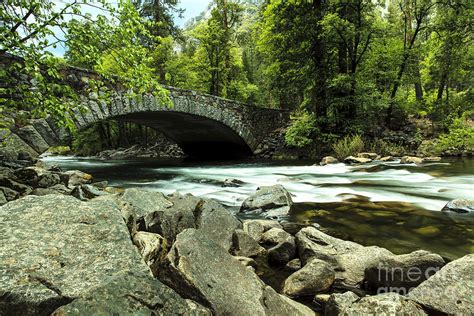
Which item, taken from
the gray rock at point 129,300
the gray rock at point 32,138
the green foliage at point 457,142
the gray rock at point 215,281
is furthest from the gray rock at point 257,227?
the green foliage at point 457,142

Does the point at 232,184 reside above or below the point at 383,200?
above

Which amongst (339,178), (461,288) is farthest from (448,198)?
(461,288)

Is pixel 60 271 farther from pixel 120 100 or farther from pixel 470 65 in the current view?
pixel 470 65

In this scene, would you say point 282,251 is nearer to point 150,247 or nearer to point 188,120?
point 150,247

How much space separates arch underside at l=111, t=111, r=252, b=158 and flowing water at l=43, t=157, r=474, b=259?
564 centimetres

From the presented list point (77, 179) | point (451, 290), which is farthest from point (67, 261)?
point (77, 179)

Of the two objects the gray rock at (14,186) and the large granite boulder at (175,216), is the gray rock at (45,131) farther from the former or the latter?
the large granite boulder at (175,216)

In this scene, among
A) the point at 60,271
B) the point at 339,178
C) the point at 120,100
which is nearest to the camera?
the point at 60,271

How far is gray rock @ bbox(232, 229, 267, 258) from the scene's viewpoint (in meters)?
3.06

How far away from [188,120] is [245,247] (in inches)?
455

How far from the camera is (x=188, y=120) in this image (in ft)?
46.3

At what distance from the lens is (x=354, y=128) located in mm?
12453

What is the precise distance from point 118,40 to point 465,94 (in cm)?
1422

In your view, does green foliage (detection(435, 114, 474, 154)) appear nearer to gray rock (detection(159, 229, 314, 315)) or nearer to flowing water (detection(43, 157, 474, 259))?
flowing water (detection(43, 157, 474, 259))
